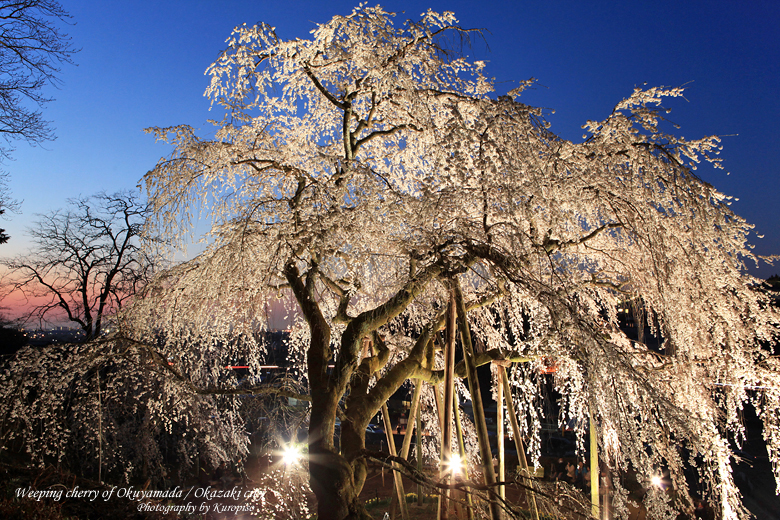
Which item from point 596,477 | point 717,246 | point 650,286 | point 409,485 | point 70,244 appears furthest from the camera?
point 409,485

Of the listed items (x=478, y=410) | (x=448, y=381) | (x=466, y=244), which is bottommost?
(x=478, y=410)

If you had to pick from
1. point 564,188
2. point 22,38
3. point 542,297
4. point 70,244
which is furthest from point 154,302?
point 70,244

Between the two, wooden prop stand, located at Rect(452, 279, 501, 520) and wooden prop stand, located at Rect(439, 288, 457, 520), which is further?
wooden prop stand, located at Rect(439, 288, 457, 520)

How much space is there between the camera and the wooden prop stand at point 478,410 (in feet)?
12.9

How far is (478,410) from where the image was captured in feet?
13.4

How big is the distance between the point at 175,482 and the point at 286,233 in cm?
1034

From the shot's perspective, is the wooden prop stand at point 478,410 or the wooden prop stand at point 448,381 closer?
the wooden prop stand at point 478,410

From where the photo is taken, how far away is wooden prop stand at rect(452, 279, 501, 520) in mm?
3918

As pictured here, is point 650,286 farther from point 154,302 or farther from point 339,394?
point 154,302

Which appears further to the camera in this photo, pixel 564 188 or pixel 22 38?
pixel 22 38

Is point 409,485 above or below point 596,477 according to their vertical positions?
below

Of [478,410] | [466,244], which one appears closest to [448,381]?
[478,410]

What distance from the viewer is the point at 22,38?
5.22 m

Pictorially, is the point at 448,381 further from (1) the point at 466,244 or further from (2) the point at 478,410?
(1) the point at 466,244
